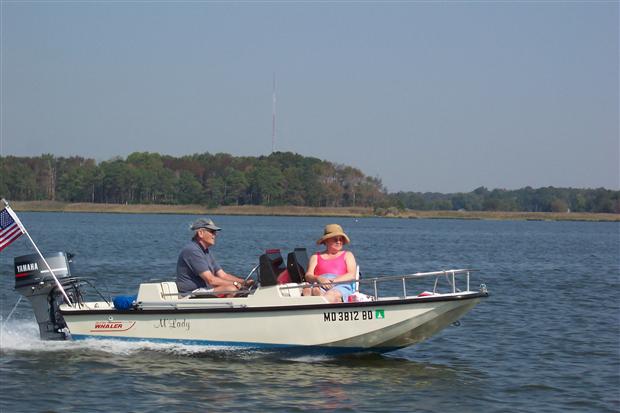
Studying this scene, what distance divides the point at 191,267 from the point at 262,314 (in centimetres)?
138

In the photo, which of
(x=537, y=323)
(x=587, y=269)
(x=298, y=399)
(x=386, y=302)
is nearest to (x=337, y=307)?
(x=386, y=302)

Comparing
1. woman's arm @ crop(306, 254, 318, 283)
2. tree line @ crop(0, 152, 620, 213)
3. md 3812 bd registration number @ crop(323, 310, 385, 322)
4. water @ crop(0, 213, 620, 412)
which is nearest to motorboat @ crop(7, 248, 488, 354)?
md 3812 bd registration number @ crop(323, 310, 385, 322)

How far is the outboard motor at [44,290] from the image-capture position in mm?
14375

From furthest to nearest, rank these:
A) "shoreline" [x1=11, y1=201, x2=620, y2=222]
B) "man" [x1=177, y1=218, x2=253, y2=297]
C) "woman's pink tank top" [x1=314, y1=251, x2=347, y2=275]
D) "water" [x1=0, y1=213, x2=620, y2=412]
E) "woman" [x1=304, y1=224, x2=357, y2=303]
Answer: "shoreline" [x1=11, y1=201, x2=620, y2=222]
"man" [x1=177, y1=218, x2=253, y2=297]
"woman's pink tank top" [x1=314, y1=251, x2=347, y2=275]
"woman" [x1=304, y1=224, x2=357, y2=303]
"water" [x1=0, y1=213, x2=620, y2=412]

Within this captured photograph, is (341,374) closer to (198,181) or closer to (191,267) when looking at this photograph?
(191,267)

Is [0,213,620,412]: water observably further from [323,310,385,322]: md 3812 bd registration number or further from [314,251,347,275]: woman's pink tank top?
[314,251,347,275]: woman's pink tank top

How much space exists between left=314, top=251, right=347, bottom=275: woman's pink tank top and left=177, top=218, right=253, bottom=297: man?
3.46 ft

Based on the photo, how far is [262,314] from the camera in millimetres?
13547

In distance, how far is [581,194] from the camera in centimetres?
19812

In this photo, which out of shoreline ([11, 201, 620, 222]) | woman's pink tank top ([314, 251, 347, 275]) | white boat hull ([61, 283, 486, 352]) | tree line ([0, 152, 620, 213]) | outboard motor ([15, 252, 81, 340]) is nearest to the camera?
white boat hull ([61, 283, 486, 352])

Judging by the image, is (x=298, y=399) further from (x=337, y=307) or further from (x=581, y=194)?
(x=581, y=194)

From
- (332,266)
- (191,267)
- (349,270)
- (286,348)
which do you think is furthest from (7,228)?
(349,270)

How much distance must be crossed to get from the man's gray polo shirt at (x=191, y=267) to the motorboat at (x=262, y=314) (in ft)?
0.54

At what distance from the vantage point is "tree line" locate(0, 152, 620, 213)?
5940 inches
